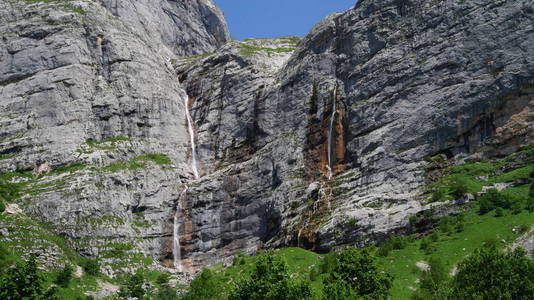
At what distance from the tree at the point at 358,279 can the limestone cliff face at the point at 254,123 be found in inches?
730

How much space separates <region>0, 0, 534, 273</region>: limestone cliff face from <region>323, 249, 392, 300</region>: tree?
18.5 meters

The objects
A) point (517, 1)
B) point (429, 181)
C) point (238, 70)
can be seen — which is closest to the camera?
point (429, 181)

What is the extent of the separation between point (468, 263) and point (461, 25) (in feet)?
150

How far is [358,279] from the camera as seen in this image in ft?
140

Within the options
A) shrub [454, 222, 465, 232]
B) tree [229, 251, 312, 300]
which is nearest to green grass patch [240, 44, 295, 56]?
shrub [454, 222, 465, 232]

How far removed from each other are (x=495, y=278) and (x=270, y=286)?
1499 centimetres

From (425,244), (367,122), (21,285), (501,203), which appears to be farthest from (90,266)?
(501,203)

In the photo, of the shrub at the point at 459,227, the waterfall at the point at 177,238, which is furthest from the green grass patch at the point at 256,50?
the shrub at the point at 459,227

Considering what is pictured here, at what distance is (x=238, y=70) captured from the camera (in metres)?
102

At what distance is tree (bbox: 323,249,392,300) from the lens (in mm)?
40403

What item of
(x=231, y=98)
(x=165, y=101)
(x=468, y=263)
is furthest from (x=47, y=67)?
(x=468, y=263)

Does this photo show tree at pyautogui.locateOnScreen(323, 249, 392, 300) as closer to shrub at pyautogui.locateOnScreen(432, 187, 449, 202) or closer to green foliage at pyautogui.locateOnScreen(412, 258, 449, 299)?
green foliage at pyautogui.locateOnScreen(412, 258, 449, 299)

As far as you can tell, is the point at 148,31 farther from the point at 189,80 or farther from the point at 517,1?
the point at 517,1

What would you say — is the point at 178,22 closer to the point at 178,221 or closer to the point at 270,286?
the point at 178,221
